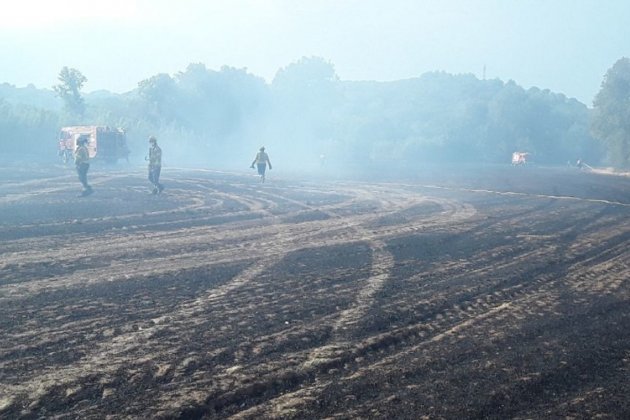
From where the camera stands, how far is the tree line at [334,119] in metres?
51.4

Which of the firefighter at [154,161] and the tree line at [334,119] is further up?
the tree line at [334,119]

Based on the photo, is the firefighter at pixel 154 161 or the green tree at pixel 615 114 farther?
the green tree at pixel 615 114

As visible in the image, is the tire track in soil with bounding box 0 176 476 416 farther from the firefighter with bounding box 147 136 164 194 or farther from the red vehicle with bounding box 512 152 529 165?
the red vehicle with bounding box 512 152 529 165

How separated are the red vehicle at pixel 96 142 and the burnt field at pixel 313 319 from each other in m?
28.2

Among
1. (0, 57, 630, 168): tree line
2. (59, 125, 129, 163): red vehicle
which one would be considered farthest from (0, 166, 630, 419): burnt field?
(0, 57, 630, 168): tree line

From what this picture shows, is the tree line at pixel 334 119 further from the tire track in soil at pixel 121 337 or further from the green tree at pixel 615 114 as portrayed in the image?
the tire track in soil at pixel 121 337

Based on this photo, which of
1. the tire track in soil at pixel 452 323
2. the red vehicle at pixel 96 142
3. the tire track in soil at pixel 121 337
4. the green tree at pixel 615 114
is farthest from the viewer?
the green tree at pixel 615 114

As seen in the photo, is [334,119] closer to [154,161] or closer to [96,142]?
[96,142]

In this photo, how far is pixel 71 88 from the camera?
5262cm

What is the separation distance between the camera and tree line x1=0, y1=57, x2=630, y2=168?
169ft

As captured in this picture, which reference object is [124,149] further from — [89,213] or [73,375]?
[73,375]

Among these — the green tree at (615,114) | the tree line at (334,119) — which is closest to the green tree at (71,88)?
the tree line at (334,119)

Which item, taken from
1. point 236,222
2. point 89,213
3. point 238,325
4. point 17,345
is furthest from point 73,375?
point 89,213

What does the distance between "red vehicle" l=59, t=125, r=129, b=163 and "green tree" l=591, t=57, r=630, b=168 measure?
43.2 m
